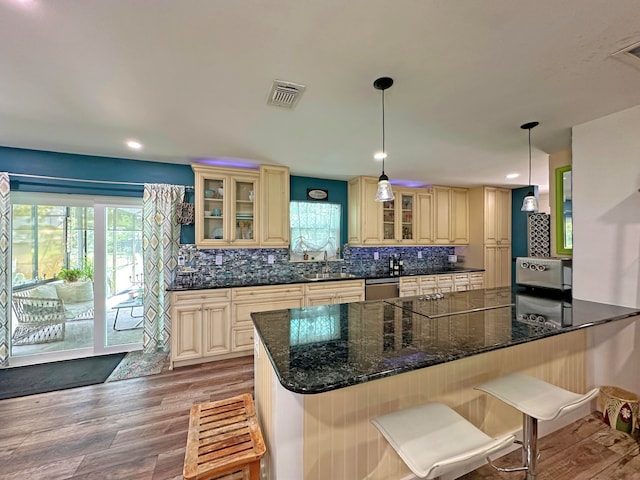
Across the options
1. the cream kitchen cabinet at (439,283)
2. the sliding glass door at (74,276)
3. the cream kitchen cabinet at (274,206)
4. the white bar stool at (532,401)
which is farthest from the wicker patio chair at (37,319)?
the cream kitchen cabinet at (439,283)

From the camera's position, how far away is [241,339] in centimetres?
332

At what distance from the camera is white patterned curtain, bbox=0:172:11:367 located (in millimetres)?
2898

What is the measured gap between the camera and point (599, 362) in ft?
7.13

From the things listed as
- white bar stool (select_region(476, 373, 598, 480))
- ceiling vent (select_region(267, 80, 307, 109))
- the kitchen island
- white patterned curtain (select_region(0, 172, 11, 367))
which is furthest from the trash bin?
white patterned curtain (select_region(0, 172, 11, 367))

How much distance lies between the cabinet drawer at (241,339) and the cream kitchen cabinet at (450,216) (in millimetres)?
3528

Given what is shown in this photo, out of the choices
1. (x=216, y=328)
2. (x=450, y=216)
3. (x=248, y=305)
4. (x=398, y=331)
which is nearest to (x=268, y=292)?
(x=248, y=305)

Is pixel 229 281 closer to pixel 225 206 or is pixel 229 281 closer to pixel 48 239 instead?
pixel 225 206

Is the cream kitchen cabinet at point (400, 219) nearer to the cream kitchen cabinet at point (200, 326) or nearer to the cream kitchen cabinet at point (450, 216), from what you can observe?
the cream kitchen cabinet at point (450, 216)

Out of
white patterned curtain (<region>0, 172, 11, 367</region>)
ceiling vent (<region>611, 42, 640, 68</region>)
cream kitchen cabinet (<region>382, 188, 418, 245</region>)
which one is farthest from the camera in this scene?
cream kitchen cabinet (<region>382, 188, 418, 245</region>)

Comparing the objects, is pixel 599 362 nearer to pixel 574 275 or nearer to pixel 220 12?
pixel 574 275

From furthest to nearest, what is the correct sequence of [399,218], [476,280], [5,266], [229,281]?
[476,280] < [399,218] < [229,281] < [5,266]

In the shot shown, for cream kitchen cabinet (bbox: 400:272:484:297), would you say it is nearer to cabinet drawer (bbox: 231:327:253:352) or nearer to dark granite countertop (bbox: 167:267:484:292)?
dark granite countertop (bbox: 167:267:484:292)

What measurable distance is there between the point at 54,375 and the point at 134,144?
2.60 metres

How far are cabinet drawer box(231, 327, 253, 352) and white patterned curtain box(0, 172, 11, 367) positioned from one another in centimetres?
243
